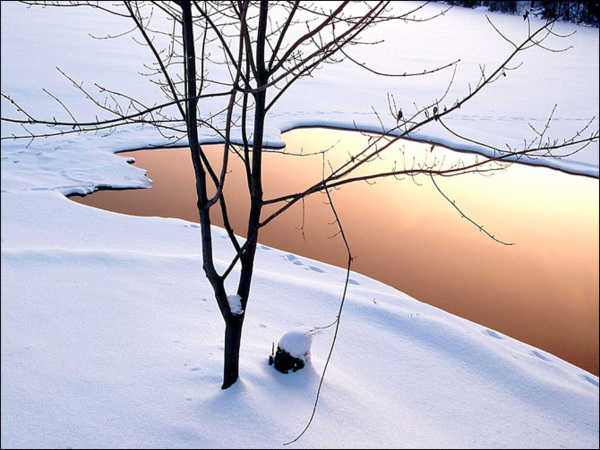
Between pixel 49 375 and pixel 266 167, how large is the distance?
5.31 m

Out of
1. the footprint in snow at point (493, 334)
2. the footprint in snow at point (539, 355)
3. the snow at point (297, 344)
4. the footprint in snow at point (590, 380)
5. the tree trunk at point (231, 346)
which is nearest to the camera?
the tree trunk at point (231, 346)

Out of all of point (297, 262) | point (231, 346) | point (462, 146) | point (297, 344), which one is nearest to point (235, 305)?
point (231, 346)

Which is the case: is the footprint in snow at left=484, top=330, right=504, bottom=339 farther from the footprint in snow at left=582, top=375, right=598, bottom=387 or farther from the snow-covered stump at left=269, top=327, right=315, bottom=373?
the snow-covered stump at left=269, top=327, right=315, bottom=373

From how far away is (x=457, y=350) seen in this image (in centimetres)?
329

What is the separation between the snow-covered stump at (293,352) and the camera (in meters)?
2.49

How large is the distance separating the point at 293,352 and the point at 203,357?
430 mm

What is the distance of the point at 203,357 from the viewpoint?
2582 millimetres

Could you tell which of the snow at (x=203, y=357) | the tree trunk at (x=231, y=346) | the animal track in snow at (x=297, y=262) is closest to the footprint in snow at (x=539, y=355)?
the snow at (x=203, y=357)

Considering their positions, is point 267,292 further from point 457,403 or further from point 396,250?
point 396,250

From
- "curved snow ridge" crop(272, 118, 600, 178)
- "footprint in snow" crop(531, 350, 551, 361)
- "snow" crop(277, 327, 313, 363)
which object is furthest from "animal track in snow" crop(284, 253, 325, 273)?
"curved snow ridge" crop(272, 118, 600, 178)

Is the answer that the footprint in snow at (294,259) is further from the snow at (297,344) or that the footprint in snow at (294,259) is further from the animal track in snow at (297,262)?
the snow at (297,344)

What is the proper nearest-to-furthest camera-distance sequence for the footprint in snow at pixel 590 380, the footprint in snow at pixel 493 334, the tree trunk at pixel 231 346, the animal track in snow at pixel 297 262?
the tree trunk at pixel 231 346 → the footprint in snow at pixel 590 380 → the footprint in snow at pixel 493 334 → the animal track in snow at pixel 297 262

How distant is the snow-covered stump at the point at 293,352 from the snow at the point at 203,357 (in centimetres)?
5

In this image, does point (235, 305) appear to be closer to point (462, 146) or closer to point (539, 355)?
point (539, 355)
